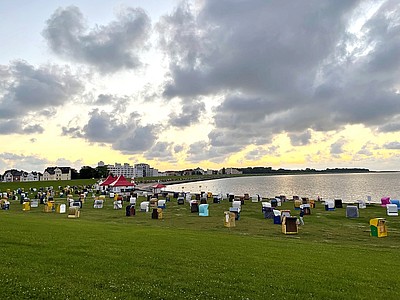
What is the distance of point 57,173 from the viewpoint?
575 feet

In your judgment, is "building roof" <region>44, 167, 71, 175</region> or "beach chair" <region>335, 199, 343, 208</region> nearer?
"beach chair" <region>335, 199, 343, 208</region>

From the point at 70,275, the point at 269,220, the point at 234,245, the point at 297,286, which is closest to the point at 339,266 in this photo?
the point at 297,286

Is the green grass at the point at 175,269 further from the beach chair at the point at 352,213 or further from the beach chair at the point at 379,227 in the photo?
the beach chair at the point at 352,213

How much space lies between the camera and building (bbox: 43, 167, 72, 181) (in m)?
172

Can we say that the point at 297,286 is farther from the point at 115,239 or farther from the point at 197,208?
the point at 197,208

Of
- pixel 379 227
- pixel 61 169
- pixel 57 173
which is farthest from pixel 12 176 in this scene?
pixel 379 227

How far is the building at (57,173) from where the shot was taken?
6786 inches

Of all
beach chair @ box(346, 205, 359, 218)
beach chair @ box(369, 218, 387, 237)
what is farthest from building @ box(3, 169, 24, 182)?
beach chair @ box(369, 218, 387, 237)

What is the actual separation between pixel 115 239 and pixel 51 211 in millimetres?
27359

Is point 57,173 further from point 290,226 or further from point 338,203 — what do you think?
point 290,226

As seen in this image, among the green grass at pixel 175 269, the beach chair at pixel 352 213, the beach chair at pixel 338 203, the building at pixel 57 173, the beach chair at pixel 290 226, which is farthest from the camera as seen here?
the building at pixel 57 173

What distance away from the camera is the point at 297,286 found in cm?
856

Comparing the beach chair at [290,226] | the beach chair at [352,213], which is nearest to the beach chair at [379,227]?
the beach chair at [290,226]

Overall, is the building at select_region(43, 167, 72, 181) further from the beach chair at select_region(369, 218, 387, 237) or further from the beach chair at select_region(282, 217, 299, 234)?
the beach chair at select_region(369, 218, 387, 237)
